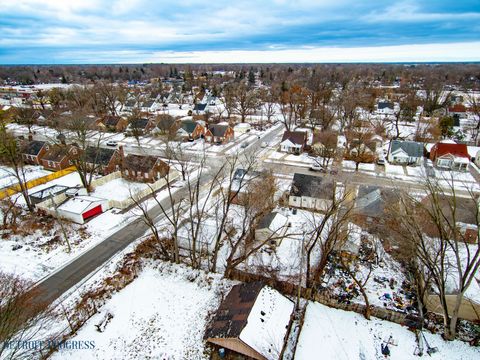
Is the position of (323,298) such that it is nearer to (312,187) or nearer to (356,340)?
(356,340)

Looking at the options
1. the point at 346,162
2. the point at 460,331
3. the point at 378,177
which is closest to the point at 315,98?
the point at 346,162

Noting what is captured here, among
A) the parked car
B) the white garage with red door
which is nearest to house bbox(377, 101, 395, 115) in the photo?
the parked car

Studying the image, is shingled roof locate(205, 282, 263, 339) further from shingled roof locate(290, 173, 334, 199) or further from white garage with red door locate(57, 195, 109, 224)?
white garage with red door locate(57, 195, 109, 224)

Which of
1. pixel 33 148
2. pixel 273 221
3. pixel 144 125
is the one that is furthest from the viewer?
pixel 144 125

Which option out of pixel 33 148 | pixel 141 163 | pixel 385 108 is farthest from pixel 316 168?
pixel 385 108

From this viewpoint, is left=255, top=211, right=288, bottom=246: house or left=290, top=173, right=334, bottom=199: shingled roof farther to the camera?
left=290, top=173, right=334, bottom=199: shingled roof

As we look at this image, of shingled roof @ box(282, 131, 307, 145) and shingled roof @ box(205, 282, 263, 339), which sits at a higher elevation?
shingled roof @ box(282, 131, 307, 145)
